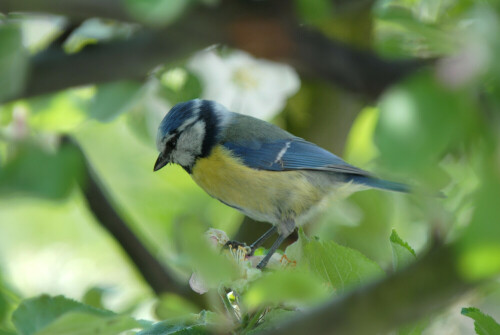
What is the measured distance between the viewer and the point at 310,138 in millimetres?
1362

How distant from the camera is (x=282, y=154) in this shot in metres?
1.23

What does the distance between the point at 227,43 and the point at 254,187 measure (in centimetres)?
28

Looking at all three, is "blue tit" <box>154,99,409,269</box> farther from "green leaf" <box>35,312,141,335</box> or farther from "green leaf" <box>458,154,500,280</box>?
"green leaf" <box>458,154,500,280</box>

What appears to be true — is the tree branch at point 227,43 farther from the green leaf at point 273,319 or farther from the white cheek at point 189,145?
the green leaf at point 273,319

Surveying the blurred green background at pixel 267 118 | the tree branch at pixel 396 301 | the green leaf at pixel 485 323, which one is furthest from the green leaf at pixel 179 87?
the tree branch at pixel 396 301

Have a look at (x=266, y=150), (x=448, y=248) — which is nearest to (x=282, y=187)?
(x=266, y=150)

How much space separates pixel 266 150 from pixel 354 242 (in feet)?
1.76

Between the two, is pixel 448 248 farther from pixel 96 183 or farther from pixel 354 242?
pixel 96 183

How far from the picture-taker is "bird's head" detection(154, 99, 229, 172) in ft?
3.68

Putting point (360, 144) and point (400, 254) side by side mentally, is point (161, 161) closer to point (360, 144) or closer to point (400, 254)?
point (360, 144)

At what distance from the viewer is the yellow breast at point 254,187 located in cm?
116

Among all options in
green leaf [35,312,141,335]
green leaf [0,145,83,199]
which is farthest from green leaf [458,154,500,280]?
green leaf [0,145,83,199]

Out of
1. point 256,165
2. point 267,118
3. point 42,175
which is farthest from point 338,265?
point 267,118

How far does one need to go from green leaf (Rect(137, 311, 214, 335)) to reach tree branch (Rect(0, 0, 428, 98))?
503 mm
